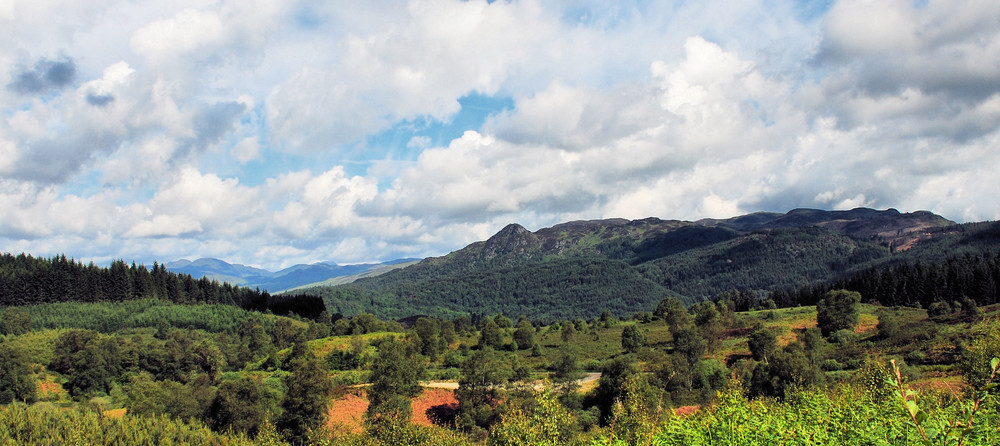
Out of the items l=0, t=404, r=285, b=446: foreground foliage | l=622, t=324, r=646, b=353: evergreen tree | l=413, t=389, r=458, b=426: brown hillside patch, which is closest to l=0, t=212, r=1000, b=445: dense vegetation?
l=0, t=404, r=285, b=446: foreground foliage

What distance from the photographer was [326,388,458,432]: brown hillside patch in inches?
2264

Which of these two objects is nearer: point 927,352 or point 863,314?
point 927,352

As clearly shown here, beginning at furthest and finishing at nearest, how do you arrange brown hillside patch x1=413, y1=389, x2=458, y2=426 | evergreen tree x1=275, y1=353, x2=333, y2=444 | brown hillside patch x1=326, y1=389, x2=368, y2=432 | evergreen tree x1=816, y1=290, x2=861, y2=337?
evergreen tree x1=816, y1=290, x2=861, y2=337 → brown hillside patch x1=413, y1=389, x2=458, y2=426 → brown hillside patch x1=326, y1=389, x2=368, y2=432 → evergreen tree x1=275, y1=353, x2=333, y2=444

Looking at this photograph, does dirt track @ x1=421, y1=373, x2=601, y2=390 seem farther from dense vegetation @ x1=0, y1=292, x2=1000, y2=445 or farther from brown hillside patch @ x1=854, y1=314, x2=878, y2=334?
brown hillside patch @ x1=854, y1=314, x2=878, y2=334

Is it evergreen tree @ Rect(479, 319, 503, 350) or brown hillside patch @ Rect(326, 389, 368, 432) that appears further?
evergreen tree @ Rect(479, 319, 503, 350)

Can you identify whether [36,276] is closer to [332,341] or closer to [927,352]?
[332,341]

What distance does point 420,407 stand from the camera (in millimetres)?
60719

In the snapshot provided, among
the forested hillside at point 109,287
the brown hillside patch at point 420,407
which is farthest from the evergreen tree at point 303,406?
the forested hillside at point 109,287

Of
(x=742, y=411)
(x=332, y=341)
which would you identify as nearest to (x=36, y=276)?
(x=332, y=341)

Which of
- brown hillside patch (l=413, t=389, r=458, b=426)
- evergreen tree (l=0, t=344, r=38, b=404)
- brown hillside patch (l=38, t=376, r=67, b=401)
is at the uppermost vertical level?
evergreen tree (l=0, t=344, r=38, b=404)

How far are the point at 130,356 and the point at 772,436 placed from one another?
104491mm

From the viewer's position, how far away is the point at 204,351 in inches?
3634

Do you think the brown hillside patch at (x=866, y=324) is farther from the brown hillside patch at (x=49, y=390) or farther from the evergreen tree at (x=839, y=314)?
the brown hillside patch at (x=49, y=390)

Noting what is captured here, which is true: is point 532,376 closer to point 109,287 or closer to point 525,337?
point 525,337
